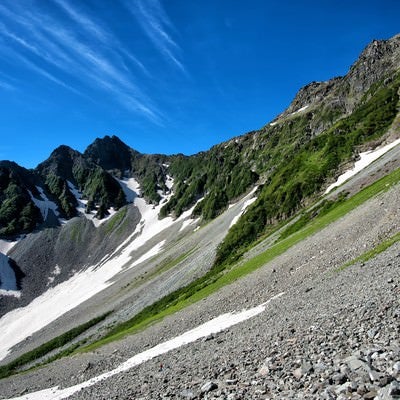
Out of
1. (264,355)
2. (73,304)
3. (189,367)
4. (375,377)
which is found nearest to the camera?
(375,377)

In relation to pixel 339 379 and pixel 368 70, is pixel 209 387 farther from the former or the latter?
pixel 368 70

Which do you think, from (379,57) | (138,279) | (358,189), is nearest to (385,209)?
(358,189)

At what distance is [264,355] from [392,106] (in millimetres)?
122055

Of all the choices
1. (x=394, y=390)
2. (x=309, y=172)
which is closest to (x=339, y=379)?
(x=394, y=390)

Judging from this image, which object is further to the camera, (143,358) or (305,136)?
(305,136)

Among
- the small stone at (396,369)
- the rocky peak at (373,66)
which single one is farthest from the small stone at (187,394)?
the rocky peak at (373,66)

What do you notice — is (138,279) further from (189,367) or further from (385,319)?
(385,319)

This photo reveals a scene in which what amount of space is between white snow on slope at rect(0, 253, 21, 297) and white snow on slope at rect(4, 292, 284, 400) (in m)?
150

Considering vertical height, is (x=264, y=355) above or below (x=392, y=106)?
below

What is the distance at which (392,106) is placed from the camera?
12038 centimetres

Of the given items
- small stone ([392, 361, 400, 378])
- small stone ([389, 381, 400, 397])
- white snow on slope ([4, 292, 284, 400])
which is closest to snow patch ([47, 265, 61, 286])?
white snow on slope ([4, 292, 284, 400])

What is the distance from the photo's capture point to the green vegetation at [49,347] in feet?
304

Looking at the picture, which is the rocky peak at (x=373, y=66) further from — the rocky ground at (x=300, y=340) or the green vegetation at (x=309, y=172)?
the rocky ground at (x=300, y=340)

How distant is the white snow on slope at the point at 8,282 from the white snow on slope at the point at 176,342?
14998 cm
